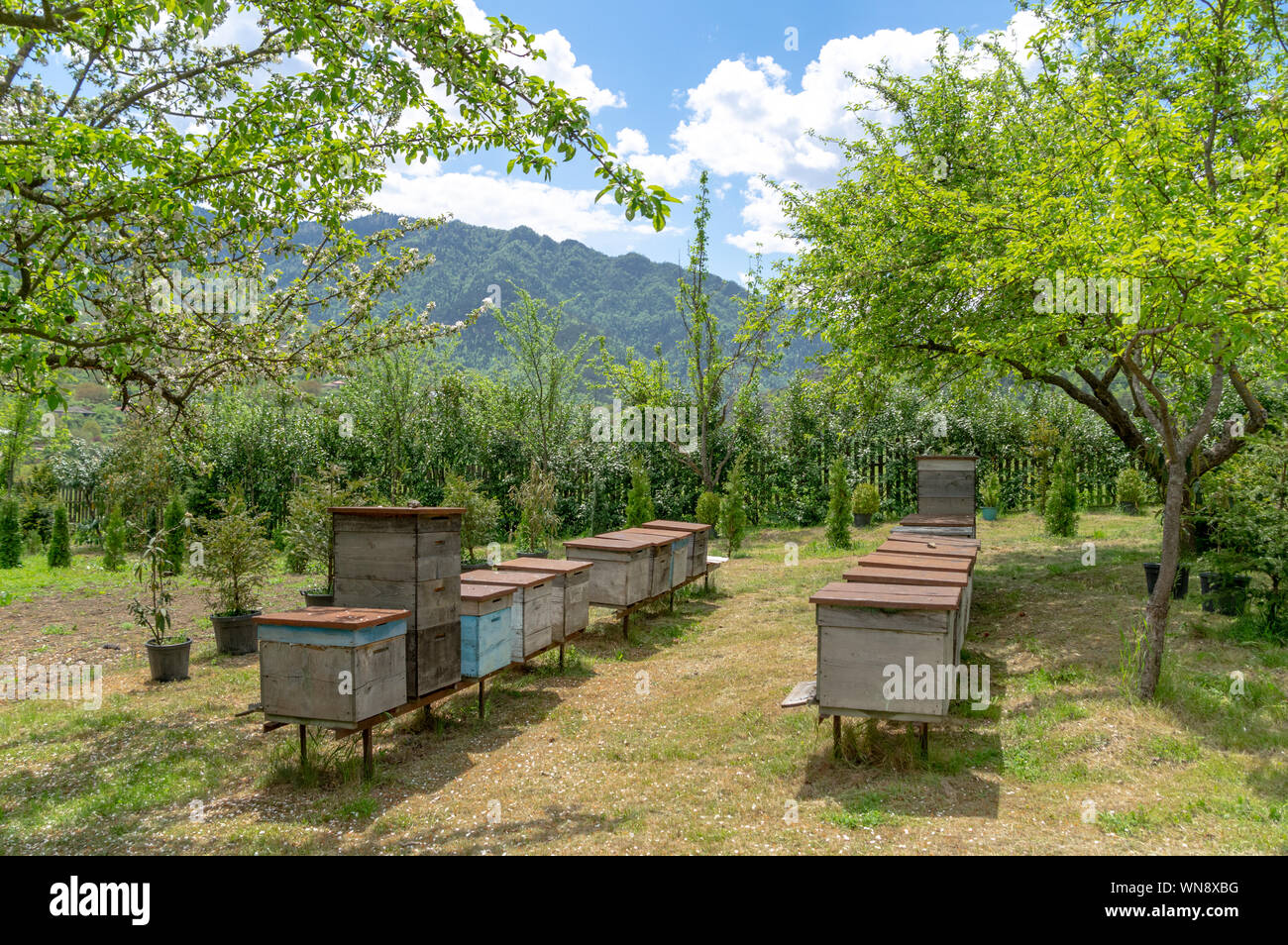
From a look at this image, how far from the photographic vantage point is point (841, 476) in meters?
17.2

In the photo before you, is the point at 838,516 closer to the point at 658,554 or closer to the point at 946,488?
the point at 946,488

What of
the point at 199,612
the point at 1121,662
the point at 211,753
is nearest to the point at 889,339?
the point at 1121,662

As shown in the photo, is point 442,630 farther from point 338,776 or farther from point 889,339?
point 889,339

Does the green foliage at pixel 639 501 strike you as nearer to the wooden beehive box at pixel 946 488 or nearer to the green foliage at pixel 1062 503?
the wooden beehive box at pixel 946 488

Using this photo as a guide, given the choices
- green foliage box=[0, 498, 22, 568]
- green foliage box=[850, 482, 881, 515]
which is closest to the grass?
green foliage box=[0, 498, 22, 568]

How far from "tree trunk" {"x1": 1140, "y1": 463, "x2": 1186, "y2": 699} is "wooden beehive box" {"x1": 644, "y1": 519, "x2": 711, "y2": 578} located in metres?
6.48

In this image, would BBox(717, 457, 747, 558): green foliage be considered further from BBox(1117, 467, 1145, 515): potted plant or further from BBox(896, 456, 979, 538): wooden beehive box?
BBox(1117, 467, 1145, 515): potted plant

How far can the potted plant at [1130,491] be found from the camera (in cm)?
1865

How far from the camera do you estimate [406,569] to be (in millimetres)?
5988

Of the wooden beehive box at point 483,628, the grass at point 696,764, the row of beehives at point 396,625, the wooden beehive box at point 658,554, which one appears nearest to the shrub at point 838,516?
the wooden beehive box at point 658,554

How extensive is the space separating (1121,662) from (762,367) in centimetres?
1536

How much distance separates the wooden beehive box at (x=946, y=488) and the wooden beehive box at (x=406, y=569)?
7.55 metres

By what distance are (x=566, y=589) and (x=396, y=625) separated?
117 inches

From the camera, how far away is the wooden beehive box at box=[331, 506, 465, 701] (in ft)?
19.6
